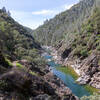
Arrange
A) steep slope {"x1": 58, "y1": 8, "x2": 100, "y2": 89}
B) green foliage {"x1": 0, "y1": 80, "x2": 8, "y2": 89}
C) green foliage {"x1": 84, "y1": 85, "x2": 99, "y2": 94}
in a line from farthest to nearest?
steep slope {"x1": 58, "y1": 8, "x2": 100, "y2": 89}, green foliage {"x1": 84, "y1": 85, "x2": 99, "y2": 94}, green foliage {"x1": 0, "y1": 80, "x2": 8, "y2": 89}

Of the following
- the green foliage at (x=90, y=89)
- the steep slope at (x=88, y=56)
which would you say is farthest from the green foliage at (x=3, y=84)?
the steep slope at (x=88, y=56)

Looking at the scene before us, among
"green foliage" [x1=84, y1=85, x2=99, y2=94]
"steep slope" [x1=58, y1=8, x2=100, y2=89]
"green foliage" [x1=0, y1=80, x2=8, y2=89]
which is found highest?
"steep slope" [x1=58, y1=8, x2=100, y2=89]

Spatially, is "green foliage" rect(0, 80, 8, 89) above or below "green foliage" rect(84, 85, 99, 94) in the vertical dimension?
above

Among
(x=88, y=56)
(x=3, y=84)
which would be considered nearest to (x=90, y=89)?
(x=88, y=56)

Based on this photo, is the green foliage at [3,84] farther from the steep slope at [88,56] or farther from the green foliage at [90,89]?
the steep slope at [88,56]

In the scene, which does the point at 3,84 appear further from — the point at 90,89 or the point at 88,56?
the point at 88,56

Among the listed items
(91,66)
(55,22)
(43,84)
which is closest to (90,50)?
(91,66)

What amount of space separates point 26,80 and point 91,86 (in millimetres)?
31504

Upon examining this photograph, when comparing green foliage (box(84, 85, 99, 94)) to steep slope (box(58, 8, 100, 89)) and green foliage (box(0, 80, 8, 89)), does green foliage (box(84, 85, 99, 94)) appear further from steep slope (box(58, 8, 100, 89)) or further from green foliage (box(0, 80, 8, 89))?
green foliage (box(0, 80, 8, 89))

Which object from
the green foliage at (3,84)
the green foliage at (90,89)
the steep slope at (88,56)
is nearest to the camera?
the green foliage at (3,84)

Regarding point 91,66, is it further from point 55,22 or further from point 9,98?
point 55,22

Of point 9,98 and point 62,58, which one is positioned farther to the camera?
point 62,58

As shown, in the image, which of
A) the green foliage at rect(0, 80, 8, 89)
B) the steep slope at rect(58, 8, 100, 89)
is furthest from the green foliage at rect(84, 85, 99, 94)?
the green foliage at rect(0, 80, 8, 89)

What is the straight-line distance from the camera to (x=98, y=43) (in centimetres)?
5838
